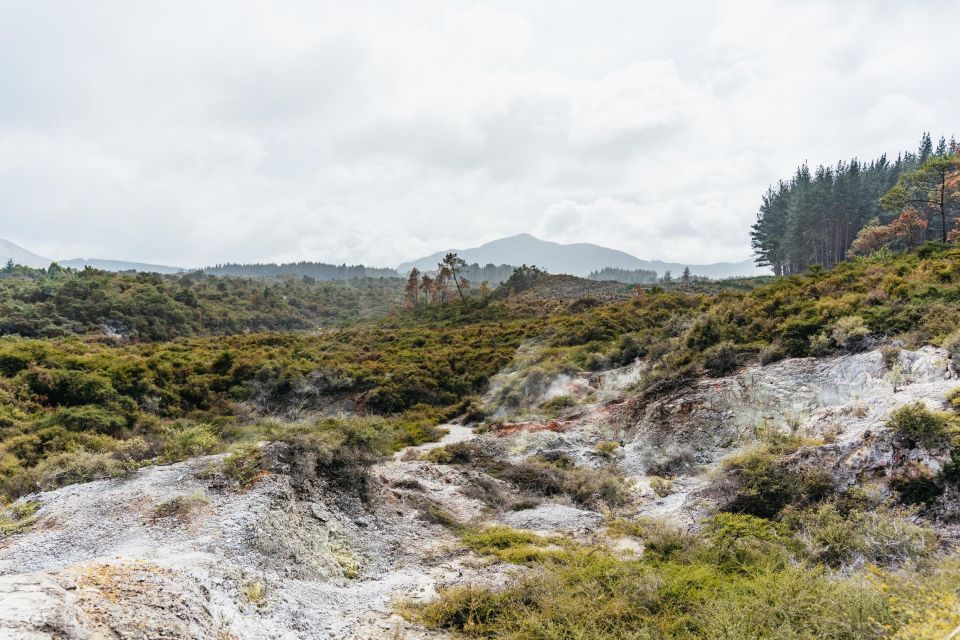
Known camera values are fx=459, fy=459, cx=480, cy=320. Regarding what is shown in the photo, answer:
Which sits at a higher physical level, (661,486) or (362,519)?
(661,486)

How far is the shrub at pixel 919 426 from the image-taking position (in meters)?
8.32

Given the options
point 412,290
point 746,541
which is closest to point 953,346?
point 746,541

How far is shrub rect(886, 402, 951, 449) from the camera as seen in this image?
8.32m

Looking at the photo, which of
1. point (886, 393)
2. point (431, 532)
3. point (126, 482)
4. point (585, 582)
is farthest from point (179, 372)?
point (886, 393)

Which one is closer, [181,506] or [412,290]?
[181,506]

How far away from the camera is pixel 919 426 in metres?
8.52

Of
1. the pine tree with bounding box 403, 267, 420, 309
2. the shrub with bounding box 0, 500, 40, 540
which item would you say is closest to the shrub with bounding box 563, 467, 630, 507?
the shrub with bounding box 0, 500, 40, 540

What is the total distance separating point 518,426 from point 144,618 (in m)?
14.6

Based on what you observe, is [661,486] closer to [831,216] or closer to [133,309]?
[133,309]

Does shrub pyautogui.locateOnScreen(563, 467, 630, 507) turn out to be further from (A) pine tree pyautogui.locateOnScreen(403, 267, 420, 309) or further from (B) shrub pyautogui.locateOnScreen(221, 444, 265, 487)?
(A) pine tree pyautogui.locateOnScreen(403, 267, 420, 309)

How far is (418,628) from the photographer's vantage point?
6.55 metres

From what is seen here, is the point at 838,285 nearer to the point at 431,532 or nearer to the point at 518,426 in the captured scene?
the point at 518,426

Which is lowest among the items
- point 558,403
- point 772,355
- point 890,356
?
point 558,403

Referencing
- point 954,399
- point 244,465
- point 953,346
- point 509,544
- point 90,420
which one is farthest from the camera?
point 90,420
